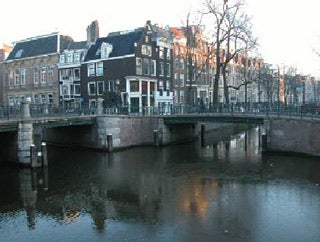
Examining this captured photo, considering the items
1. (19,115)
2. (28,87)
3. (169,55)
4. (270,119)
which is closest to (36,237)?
(19,115)

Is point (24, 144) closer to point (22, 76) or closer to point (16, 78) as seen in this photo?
point (22, 76)

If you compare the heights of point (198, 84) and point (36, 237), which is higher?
point (198, 84)

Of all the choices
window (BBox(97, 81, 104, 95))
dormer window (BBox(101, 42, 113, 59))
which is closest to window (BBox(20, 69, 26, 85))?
window (BBox(97, 81, 104, 95))

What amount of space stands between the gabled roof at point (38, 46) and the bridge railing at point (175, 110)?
2215 cm

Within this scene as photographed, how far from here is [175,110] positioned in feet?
147

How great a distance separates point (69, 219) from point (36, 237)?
2436mm

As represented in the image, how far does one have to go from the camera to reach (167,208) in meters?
19.7

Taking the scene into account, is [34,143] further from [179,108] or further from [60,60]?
[60,60]

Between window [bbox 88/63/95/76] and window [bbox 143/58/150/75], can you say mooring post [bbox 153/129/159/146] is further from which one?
window [bbox 88/63/95/76]

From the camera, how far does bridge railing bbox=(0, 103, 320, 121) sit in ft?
110

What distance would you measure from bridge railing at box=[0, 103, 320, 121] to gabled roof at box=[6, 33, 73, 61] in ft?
72.7

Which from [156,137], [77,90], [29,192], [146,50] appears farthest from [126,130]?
Result: [77,90]

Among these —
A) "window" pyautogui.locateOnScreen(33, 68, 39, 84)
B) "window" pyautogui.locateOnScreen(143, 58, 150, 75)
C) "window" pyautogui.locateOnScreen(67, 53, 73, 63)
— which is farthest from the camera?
"window" pyautogui.locateOnScreen(33, 68, 39, 84)

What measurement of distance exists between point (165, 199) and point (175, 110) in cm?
2393
